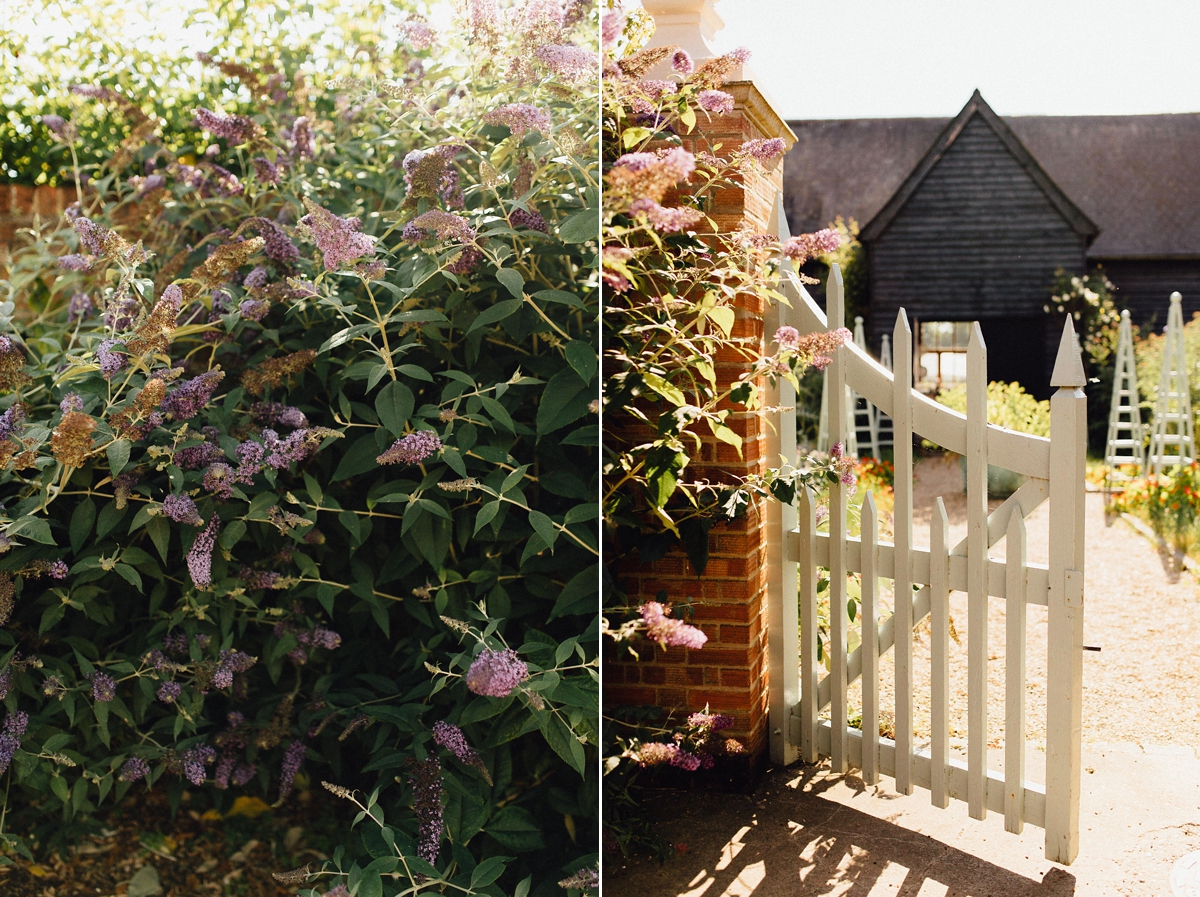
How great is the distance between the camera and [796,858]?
235 centimetres

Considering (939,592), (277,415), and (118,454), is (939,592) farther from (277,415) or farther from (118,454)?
(118,454)

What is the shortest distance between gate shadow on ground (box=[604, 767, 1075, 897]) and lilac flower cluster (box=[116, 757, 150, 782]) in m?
1.20

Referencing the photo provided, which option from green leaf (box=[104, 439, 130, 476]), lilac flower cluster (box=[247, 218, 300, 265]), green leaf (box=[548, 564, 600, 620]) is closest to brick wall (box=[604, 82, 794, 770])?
green leaf (box=[548, 564, 600, 620])

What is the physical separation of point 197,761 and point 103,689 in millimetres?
194

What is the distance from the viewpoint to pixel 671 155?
4.90 feet

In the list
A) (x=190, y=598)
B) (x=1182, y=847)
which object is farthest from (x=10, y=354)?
(x=1182, y=847)

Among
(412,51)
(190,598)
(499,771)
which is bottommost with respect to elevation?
(499,771)

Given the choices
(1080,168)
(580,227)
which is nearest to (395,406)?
(580,227)

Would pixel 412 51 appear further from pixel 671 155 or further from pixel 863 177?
pixel 863 177

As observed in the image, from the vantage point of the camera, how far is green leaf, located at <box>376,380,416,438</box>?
1430 mm

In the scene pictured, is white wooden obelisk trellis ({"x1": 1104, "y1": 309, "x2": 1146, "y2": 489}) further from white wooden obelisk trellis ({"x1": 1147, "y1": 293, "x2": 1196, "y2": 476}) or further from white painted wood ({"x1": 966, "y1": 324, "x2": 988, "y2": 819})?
white painted wood ({"x1": 966, "y1": 324, "x2": 988, "y2": 819})

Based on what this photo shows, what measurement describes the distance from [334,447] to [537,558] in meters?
0.38

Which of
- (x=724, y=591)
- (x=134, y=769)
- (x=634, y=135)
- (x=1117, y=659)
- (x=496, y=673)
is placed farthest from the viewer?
(x=1117, y=659)

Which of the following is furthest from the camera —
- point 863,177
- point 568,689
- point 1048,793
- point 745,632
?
point 863,177
